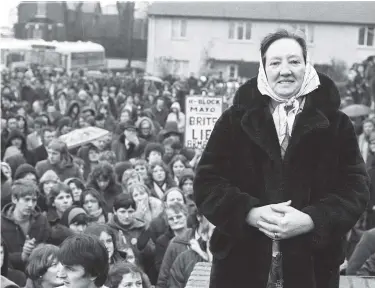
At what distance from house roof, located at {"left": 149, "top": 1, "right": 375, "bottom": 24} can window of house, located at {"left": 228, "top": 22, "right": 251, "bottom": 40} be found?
449mm

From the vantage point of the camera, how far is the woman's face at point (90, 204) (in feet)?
23.7

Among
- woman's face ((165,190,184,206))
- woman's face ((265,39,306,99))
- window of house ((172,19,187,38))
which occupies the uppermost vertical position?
woman's face ((265,39,306,99))

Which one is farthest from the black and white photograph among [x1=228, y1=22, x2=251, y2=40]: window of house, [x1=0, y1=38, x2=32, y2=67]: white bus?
[x1=228, y1=22, x2=251, y2=40]: window of house

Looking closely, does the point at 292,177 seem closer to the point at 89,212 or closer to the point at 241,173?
the point at 241,173

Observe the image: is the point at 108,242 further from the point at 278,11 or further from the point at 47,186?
the point at 278,11

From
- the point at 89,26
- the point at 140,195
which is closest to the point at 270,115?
the point at 140,195

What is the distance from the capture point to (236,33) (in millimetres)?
44688

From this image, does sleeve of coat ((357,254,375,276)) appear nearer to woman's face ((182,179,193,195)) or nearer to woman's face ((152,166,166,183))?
woman's face ((182,179,193,195))

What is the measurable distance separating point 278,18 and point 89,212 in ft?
116

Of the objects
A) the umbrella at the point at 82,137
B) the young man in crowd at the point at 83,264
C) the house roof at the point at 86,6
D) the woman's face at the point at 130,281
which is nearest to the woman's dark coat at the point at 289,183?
the young man in crowd at the point at 83,264

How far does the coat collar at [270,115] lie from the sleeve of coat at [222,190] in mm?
82

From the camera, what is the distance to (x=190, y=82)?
31.7 m

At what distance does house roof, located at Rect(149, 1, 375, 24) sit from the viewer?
41.2 meters

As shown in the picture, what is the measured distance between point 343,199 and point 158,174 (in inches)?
245
